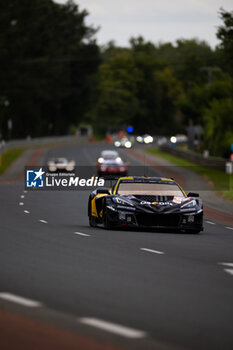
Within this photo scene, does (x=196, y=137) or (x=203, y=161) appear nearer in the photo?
(x=203, y=161)

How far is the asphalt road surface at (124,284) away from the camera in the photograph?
8484 millimetres

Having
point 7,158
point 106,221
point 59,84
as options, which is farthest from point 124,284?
point 59,84

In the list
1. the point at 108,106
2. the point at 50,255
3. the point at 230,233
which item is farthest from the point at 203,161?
the point at 108,106

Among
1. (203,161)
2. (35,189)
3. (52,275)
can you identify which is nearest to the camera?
(52,275)

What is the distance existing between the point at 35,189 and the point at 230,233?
77.5ft

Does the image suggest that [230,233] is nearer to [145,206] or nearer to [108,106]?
[145,206]

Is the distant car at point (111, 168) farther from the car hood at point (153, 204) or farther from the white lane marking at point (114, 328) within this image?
the white lane marking at point (114, 328)

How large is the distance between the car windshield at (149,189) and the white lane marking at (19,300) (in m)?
10.6

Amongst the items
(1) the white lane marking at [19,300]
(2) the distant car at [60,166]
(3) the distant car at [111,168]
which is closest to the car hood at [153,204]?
(1) the white lane marking at [19,300]

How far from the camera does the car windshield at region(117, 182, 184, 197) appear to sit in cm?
2091

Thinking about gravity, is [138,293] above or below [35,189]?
above

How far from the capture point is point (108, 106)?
19112 cm

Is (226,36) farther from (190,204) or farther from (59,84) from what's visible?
(59,84)

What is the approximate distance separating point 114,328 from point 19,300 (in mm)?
1759
